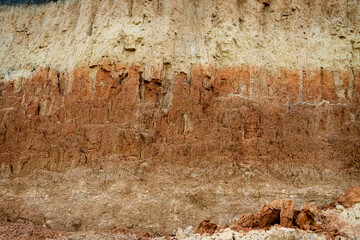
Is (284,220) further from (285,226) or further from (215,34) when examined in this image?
(215,34)

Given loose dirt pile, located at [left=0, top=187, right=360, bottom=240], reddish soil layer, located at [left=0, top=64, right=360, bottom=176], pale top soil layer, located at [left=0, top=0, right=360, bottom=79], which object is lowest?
loose dirt pile, located at [left=0, top=187, right=360, bottom=240]

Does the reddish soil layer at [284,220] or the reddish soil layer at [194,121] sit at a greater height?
the reddish soil layer at [194,121]

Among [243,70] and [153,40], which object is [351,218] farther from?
[153,40]

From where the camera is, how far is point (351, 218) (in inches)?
549

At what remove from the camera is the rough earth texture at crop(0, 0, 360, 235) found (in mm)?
18094

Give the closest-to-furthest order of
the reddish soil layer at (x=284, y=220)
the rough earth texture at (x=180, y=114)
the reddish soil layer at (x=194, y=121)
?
the reddish soil layer at (x=284, y=220)
the rough earth texture at (x=180, y=114)
the reddish soil layer at (x=194, y=121)

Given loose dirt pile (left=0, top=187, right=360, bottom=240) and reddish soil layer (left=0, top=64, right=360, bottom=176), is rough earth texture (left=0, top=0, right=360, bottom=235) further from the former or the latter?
loose dirt pile (left=0, top=187, right=360, bottom=240)

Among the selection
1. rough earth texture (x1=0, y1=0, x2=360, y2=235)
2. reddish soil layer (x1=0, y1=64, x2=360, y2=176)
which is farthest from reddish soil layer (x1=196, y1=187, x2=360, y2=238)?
reddish soil layer (x1=0, y1=64, x2=360, y2=176)

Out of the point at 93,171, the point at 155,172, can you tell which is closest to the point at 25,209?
the point at 93,171

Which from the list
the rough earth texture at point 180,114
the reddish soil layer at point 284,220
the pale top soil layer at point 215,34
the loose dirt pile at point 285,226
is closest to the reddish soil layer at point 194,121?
the rough earth texture at point 180,114

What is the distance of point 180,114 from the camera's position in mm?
19781

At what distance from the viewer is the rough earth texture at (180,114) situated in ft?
59.4

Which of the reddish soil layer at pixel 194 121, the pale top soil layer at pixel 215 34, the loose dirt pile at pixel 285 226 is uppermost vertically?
the pale top soil layer at pixel 215 34

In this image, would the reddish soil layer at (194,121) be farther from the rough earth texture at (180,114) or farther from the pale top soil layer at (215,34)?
the pale top soil layer at (215,34)
